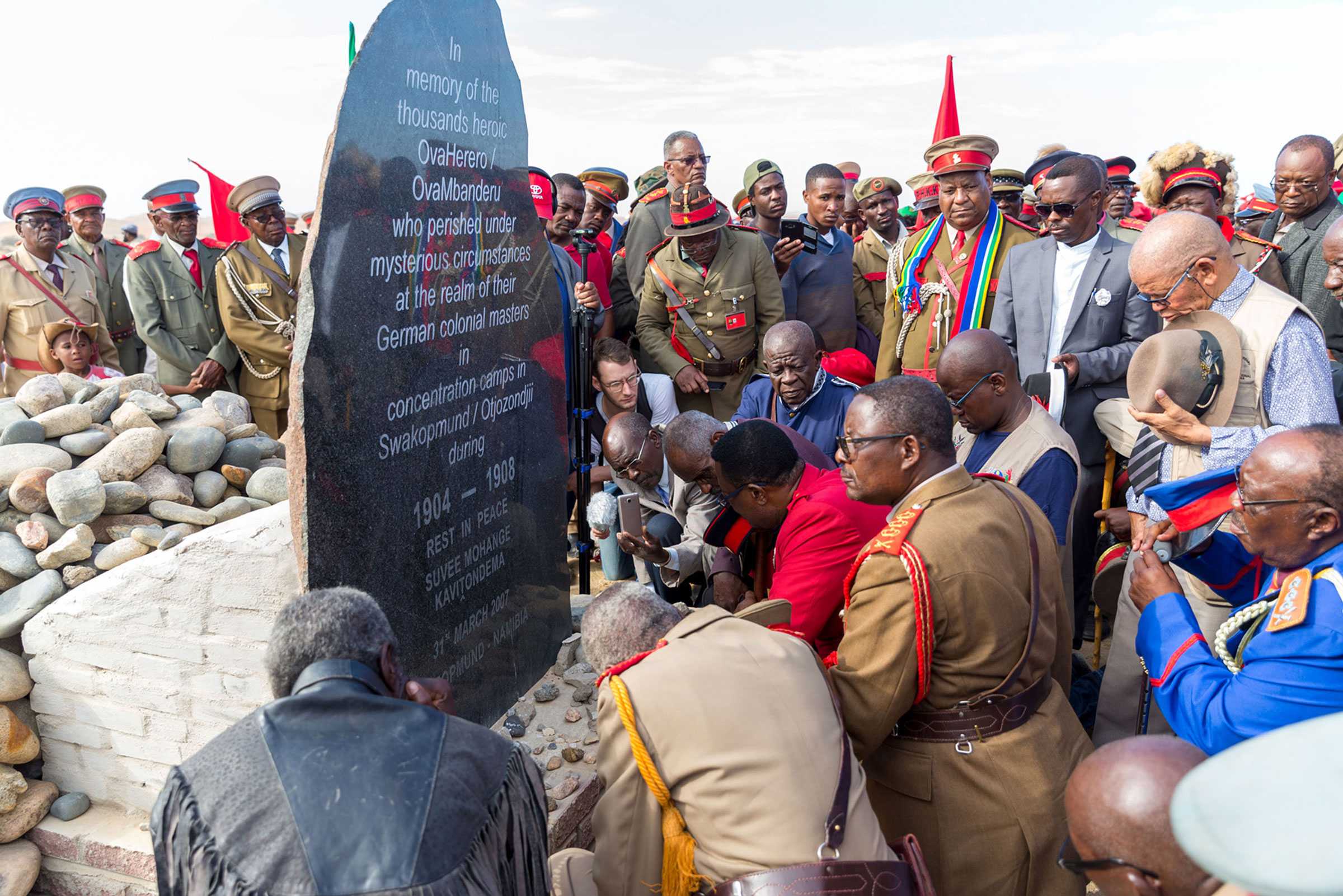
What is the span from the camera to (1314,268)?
5977 mm

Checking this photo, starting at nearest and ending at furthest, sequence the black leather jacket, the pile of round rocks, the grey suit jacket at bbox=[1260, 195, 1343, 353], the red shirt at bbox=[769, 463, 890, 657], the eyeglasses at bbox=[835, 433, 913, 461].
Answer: the black leather jacket
the eyeglasses at bbox=[835, 433, 913, 461]
the red shirt at bbox=[769, 463, 890, 657]
the pile of round rocks
the grey suit jacket at bbox=[1260, 195, 1343, 353]

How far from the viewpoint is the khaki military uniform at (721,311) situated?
6293mm

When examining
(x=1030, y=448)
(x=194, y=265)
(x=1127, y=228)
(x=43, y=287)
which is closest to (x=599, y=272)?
(x=194, y=265)

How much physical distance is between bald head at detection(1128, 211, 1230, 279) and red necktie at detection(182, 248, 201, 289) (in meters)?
6.56

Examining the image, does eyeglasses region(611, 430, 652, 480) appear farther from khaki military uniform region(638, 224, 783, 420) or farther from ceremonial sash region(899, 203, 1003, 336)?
ceremonial sash region(899, 203, 1003, 336)

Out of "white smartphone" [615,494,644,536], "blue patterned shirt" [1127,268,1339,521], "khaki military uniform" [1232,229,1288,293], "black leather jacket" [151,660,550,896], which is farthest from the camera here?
"khaki military uniform" [1232,229,1288,293]

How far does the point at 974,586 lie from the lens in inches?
104

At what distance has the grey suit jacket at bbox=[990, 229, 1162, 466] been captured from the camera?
15.9 ft

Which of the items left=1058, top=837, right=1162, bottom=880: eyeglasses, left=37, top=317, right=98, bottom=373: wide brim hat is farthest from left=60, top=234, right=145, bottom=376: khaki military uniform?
left=1058, top=837, right=1162, bottom=880: eyeglasses

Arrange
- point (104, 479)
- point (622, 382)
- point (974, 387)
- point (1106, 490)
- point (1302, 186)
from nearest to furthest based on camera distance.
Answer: point (974, 387) < point (104, 479) < point (1106, 490) < point (622, 382) < point (1302, 186)

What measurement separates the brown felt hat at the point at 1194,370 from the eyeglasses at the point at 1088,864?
210 cm

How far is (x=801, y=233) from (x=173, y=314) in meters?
4.65

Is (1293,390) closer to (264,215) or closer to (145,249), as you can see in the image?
(264,215)

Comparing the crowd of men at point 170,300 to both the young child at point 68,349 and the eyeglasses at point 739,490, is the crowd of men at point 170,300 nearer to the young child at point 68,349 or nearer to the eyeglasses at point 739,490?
the young child at point 68,349
